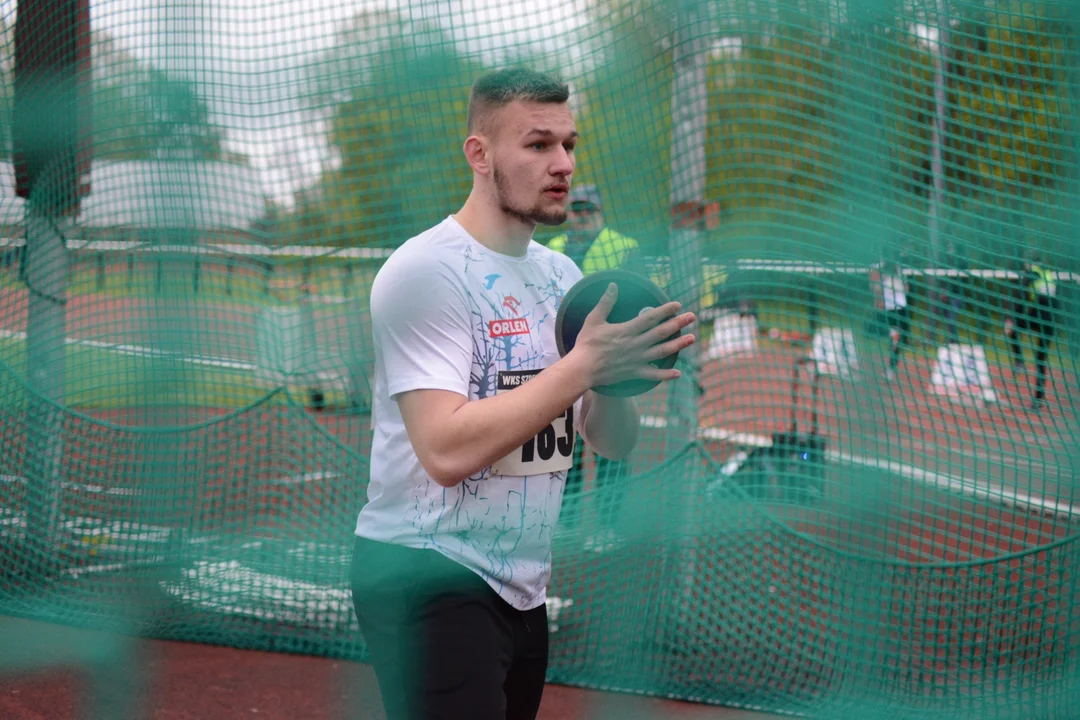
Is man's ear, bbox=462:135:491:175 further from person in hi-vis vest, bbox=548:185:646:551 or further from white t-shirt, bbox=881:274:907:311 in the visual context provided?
white t-shirt, bbox=881:274:907:311

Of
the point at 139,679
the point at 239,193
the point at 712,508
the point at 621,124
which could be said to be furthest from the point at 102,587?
the point at 621,124

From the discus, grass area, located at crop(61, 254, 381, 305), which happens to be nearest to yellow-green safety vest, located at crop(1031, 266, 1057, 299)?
the discus

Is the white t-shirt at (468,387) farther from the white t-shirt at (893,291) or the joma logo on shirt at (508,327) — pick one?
the white t-shirt at (893,291)

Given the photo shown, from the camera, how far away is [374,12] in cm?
→ 308

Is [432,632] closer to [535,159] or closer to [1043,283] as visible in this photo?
[535,159]

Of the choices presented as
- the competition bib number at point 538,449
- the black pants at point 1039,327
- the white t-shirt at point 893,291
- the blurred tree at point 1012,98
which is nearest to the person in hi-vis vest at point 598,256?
the white t-shirt at point 893,291

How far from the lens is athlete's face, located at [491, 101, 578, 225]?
1.63 meters

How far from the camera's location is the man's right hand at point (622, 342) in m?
1.38

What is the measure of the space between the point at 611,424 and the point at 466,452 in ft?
1.45

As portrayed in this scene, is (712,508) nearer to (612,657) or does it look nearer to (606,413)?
(612,657)

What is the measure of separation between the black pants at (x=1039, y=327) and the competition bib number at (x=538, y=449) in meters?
Result: 1.50

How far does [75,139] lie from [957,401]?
116 inches

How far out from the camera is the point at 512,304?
1.68 m

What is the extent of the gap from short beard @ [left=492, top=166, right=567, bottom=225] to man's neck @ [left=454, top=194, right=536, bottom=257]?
0.02 metres
